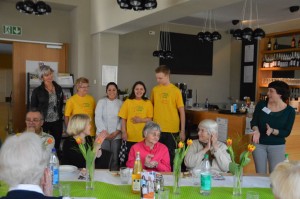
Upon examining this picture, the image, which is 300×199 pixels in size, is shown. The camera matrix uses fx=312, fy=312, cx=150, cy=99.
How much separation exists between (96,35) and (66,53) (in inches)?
39.3

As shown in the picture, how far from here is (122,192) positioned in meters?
2.08

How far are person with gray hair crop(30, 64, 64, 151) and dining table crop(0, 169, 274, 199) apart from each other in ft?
6.52

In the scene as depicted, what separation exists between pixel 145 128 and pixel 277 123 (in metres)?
1.47

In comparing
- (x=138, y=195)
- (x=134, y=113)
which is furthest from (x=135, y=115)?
(x=138, y=195)

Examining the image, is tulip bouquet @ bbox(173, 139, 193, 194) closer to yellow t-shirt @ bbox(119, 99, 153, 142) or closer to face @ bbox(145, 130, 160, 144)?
face @ bbox(145, 130, 160, 144)

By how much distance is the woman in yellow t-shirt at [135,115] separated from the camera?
13.0ft

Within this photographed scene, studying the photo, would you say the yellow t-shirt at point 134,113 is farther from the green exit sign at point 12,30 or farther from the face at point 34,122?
the green exit sign at point 12,30

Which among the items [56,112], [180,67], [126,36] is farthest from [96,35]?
[180,67]

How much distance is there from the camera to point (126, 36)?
311 inches

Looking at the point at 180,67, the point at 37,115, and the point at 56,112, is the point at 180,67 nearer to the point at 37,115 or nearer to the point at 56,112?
the point at 56,112

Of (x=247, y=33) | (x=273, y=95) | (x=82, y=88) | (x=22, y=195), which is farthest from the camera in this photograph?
(x=247, y=33)

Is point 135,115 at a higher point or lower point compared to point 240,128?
higher

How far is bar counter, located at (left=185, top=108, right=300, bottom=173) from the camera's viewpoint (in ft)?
13.5

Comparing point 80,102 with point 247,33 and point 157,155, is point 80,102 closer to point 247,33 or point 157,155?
point 157,155
